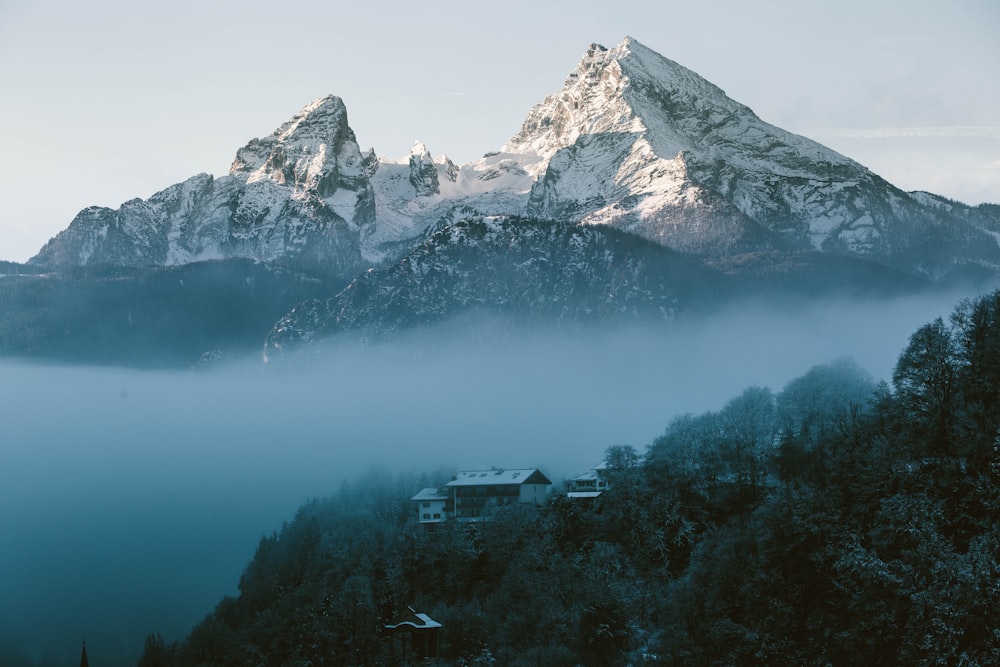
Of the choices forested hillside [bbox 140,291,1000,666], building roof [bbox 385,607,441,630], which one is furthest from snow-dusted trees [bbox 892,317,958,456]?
building roof [bbox 385,607,441,630]

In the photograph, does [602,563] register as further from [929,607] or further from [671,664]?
[929,607]

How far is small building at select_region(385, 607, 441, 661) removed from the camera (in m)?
164

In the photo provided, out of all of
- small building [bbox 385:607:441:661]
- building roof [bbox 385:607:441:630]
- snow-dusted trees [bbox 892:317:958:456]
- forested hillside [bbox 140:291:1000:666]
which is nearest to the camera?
forested hillside [bbox 140:291:1000:666]

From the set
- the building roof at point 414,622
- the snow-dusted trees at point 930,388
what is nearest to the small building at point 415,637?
the building roof at point 414,622

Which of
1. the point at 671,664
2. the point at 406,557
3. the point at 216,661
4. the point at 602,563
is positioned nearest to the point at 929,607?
the point at 671,664

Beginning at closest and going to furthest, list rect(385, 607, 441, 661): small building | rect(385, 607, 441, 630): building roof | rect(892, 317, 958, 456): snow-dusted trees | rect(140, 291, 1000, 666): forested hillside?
rect(140, 291, 1000, 666): forested hillside → rect(892, 317, 958, 456): snow-dusted trees → rect(385, 607, 441, 661): small building → rect(385, 607, 441, 630): building roof

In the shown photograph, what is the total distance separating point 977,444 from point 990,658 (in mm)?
28885

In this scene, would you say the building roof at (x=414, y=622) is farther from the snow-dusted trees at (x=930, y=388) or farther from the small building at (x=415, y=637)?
the snow-dusted trees at (x=930, y=388)

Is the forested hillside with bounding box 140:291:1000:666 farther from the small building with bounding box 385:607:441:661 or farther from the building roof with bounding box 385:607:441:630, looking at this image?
the building roof with bounding box 385:607:441:630

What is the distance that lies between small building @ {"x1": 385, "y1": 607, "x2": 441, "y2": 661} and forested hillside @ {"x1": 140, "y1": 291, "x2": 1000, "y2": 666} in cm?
152

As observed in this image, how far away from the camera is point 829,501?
5413 inches

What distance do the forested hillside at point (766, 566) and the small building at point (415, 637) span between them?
1.52 m

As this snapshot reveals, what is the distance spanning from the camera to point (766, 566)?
13762 centimetres

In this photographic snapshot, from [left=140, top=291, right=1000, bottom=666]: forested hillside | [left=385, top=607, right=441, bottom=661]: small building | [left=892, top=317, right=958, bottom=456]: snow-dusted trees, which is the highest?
[left=892, top=317, right=958, bottom=456]: snow-dusted trees
